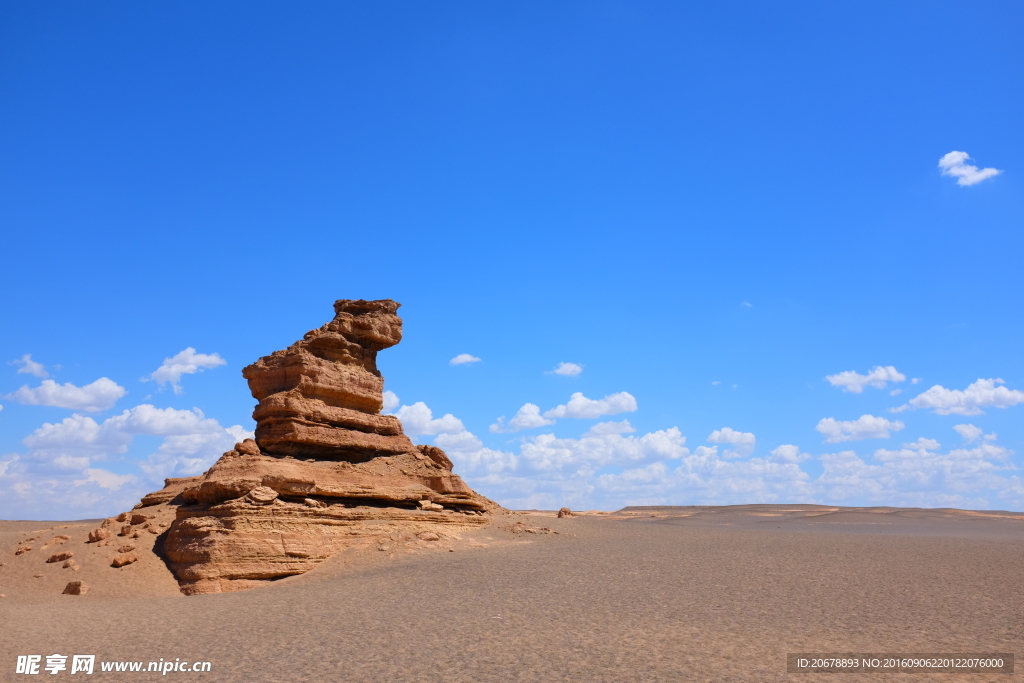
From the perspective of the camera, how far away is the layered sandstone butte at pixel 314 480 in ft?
53.3

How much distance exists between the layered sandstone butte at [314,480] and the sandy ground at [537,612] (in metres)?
0.86

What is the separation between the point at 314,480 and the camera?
17.8 metres

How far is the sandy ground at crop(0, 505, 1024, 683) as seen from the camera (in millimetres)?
9430

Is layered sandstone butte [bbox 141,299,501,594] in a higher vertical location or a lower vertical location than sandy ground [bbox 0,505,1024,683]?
higher

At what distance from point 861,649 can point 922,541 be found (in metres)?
15.8

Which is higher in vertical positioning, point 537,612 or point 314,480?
point 314,480

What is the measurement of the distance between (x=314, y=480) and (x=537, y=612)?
784 cm

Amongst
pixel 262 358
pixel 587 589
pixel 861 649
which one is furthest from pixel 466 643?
pixel 262 358

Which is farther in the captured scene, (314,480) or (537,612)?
(314,480)

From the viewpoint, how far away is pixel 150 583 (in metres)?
16.2

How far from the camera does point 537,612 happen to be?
12578 millimetres

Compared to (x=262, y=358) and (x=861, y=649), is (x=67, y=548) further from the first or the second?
(x=861, y=649)

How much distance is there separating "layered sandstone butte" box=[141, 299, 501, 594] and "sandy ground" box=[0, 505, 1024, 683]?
2.83ft

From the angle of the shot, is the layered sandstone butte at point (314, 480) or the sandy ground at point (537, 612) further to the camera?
the layered sandstone butte at point (314, 480)
